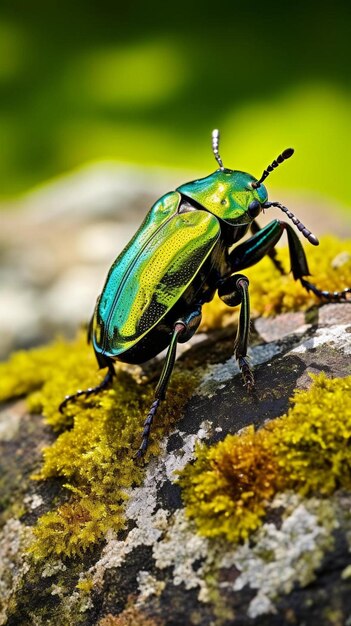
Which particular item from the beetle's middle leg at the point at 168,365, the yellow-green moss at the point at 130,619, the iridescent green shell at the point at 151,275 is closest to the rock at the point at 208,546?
the yellow-green moss at the point at 130,619

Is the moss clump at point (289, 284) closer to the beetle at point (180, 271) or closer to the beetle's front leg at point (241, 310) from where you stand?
the beetle at point (180, 271)

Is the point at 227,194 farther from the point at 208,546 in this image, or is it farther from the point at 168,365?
the point at 208,546

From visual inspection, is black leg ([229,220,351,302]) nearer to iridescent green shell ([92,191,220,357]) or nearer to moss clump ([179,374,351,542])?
iridescent green shell ([92,191,220,357])

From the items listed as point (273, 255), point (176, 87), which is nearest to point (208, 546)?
point (273, 255)

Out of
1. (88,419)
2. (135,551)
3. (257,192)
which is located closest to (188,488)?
(135,551)

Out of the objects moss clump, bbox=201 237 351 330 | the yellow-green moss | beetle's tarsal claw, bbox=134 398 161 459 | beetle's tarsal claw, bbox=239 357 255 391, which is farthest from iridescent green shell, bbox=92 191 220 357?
the yellow-green moss

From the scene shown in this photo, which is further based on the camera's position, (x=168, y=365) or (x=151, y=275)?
(x=151, y=275)
